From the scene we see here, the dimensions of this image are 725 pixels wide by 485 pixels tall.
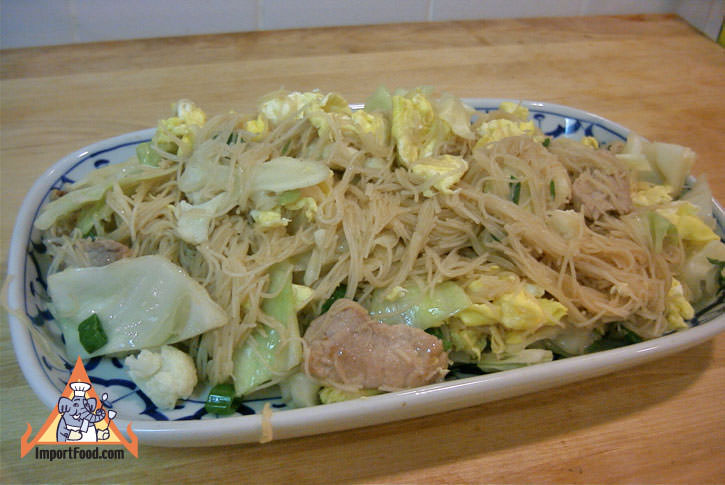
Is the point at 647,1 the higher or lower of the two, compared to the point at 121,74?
higher

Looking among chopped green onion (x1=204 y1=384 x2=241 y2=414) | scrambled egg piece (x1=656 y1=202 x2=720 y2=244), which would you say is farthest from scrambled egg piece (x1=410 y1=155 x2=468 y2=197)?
chopped green onion (x1=204 y1=384 x2=241 y2=414)

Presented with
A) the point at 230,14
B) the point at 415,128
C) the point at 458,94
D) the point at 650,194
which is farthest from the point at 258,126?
the point at 230,14

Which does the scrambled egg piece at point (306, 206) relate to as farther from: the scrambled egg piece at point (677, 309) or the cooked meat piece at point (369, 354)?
the scrambled egg piece at point (677, 309)

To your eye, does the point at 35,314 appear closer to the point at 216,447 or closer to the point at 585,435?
the point at 216,447

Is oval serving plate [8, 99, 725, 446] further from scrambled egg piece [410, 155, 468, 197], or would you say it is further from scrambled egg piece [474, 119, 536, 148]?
scrambled egg piece [474, 119, 536, 148]

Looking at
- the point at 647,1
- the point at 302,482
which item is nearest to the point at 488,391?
the point at 302,482

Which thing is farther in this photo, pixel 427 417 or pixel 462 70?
pixel 462 70

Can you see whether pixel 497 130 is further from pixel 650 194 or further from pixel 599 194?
pixel 650 194
